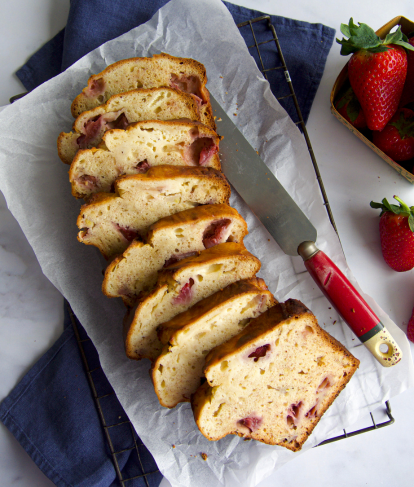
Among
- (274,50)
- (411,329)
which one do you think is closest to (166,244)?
(274,50)

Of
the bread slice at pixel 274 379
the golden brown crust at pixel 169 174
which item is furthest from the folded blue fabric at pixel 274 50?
the bread slice at pixel 274 379

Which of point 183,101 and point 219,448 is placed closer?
point 183,101

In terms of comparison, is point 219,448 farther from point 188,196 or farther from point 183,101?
point 183,101

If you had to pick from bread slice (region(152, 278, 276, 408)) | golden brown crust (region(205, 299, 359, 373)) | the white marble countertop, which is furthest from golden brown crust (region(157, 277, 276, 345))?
the white marble countertop

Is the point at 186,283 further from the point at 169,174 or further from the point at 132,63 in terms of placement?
the point at 132,63

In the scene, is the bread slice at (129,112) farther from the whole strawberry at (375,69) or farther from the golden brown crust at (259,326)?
the golden brown crust at (259,326)

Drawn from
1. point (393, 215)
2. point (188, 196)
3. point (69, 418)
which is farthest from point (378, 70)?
point (69, 418)
